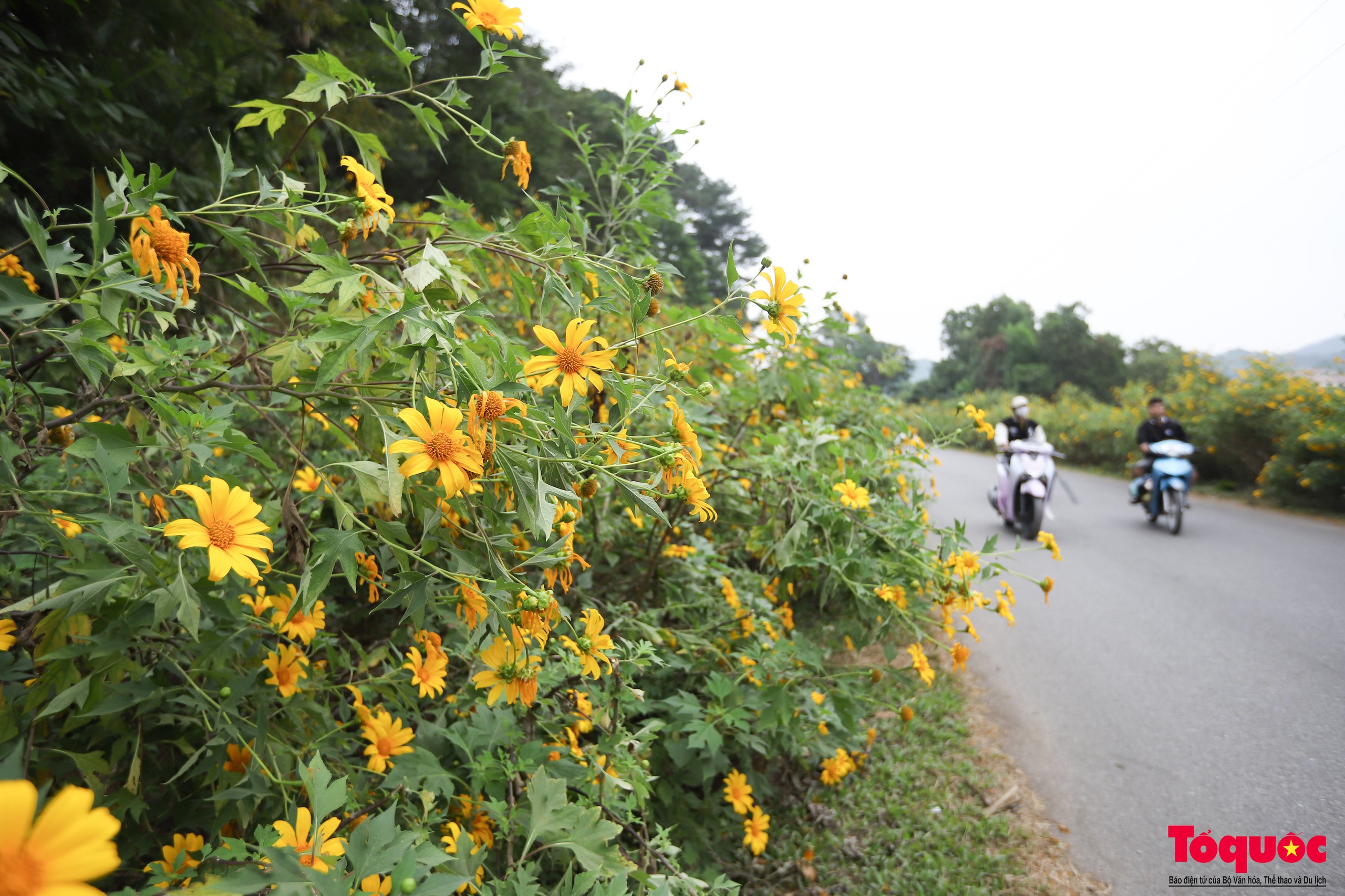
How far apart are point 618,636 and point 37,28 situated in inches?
139

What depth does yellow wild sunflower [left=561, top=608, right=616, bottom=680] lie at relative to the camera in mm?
1129

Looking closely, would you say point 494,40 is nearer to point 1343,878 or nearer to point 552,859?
point 552,859

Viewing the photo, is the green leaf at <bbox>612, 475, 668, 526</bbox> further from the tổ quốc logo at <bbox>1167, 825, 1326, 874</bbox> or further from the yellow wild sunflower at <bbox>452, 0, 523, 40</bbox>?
the tổ quốc logo at <bbox>1167, 825, 1326, 874</bbox>

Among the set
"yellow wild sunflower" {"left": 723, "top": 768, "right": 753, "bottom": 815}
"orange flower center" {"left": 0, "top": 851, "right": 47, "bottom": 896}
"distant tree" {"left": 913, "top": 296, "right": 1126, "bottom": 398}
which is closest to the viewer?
"orange flower center" {"left": 0, "top": 851, "right": 47, "bottom": 896}

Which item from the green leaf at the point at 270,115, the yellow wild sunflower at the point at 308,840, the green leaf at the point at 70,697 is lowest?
the yellow wild sunflower at the point at 308,840

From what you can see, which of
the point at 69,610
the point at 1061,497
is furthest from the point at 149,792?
the point at 1061,497

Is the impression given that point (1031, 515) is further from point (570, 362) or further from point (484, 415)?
point (484, 415)

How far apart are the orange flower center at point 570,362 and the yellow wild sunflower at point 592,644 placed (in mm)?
387

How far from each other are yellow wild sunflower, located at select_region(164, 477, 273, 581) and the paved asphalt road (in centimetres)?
268

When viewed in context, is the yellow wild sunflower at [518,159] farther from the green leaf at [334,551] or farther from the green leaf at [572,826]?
the green leaf at [572,826]

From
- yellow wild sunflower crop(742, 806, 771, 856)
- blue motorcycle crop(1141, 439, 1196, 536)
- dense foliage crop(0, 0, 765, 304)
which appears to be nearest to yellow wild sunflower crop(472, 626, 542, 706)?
dense foliage crop(0, 0, 765, 304)

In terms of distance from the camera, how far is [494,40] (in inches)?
49.1

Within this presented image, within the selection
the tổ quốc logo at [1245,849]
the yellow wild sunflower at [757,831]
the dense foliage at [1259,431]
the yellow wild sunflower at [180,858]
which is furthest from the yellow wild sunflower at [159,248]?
the dense foliage at [1259,431]

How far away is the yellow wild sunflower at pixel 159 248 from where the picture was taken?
904 millimetres
